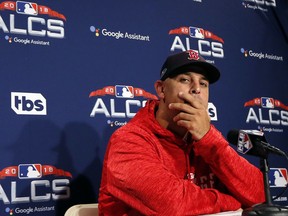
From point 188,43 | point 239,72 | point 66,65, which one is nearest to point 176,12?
point 188,43

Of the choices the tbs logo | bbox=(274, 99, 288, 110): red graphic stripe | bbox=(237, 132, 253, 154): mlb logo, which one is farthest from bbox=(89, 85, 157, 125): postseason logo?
bbox=(237, 132, 253, 154): mlb logo

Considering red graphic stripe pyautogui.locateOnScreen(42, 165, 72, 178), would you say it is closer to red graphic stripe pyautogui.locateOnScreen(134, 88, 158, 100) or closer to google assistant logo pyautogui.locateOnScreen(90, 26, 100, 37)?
red graphic stripe pyautogui.locateOnScreen(134, 88, 158, 100)

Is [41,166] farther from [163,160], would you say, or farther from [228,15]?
[228,15]

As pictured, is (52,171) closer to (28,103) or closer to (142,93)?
(28,103)

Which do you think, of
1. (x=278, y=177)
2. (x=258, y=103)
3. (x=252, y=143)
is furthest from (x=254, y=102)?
(x=252, y=143)

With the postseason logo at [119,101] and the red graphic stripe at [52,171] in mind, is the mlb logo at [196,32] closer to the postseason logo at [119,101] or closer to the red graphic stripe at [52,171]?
the postseason logo at [119,101]

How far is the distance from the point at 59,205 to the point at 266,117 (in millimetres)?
1596

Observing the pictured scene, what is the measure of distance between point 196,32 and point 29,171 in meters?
1.43

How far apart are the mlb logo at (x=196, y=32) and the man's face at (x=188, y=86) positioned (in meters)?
1.04

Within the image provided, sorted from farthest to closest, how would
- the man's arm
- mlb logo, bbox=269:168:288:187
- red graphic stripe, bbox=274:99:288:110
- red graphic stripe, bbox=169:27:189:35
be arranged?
red graphic stripe, bbox=274:99:288:110 < mlb logo, bbox=269:168:288:187 < red graphic stripe, bbox=169:27:189:35 < the man's arm

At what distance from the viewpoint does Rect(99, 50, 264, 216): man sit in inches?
54.3

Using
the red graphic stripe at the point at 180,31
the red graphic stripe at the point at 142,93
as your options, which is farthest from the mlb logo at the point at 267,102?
the red graphic stripe at the point at 142,93

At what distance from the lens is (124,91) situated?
7.69 feet

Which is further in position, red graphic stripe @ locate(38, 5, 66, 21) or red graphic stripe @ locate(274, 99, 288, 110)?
red graphic stripe @ locate(274, 99, 288, 110)
